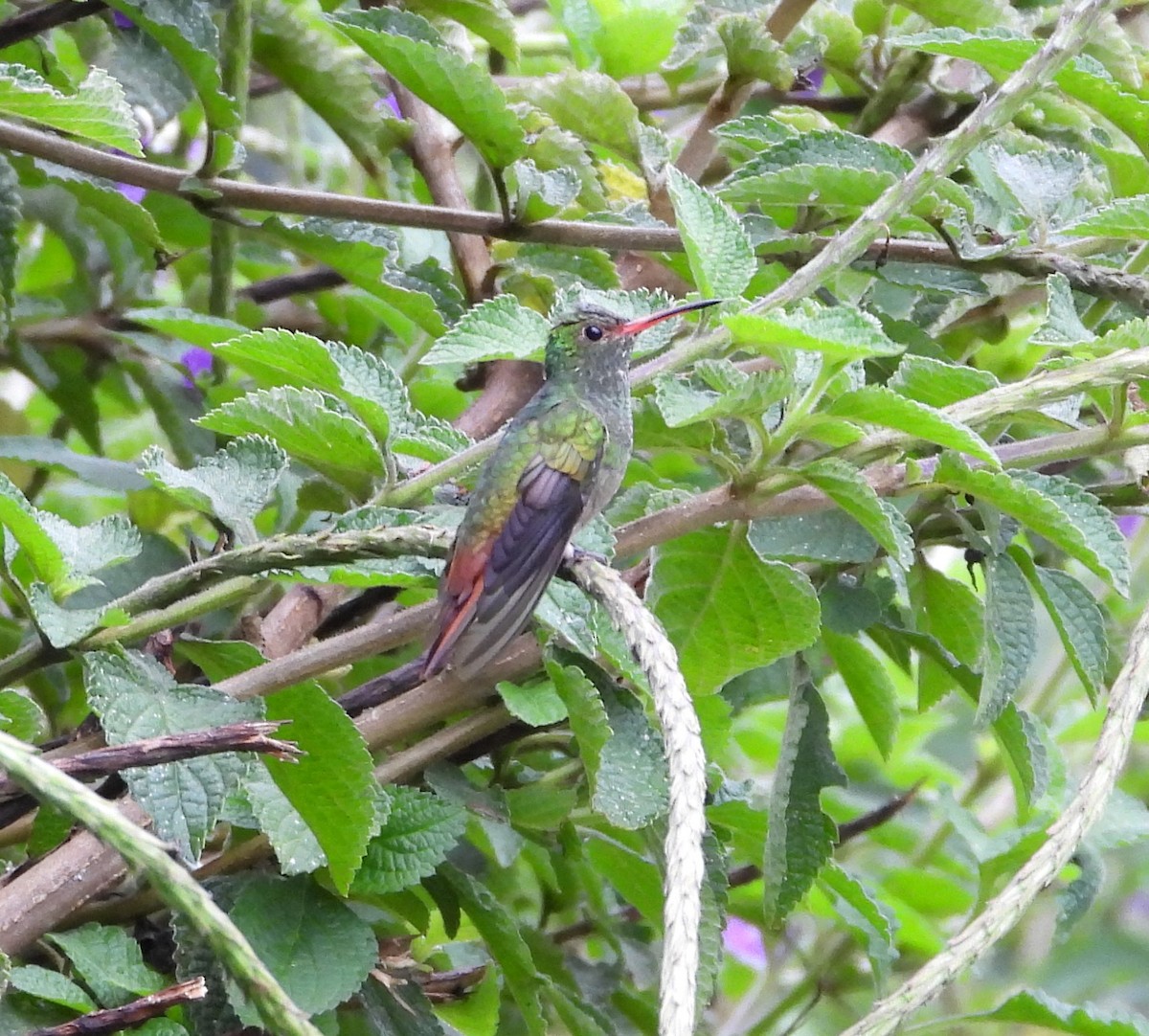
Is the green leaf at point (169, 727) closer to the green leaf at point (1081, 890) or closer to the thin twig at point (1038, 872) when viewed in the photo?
the thin twig at point (1038, 872)

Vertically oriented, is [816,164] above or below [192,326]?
above

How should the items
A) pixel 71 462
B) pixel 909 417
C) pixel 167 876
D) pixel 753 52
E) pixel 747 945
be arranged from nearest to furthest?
1. pixel 167 876
2. pixel 909 417
3. pixel 71 462
4. pixel 753 52
5. pixel 747 945

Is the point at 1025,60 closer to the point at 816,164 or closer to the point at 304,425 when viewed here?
the point at 816,164

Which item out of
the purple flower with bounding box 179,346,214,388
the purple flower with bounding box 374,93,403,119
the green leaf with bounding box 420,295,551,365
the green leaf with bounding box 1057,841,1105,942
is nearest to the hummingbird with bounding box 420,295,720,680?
the green leaf with bounding box 420,295,551,365

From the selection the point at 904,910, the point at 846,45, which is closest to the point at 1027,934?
the point at 904,910

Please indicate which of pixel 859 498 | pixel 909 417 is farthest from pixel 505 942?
pixel 909 417

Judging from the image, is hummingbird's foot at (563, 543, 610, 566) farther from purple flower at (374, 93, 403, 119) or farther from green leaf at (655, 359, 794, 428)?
purple flower at (374, 93, 403, 119)

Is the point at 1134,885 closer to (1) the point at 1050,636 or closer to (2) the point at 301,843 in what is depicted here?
(1) the point at 1050,636
